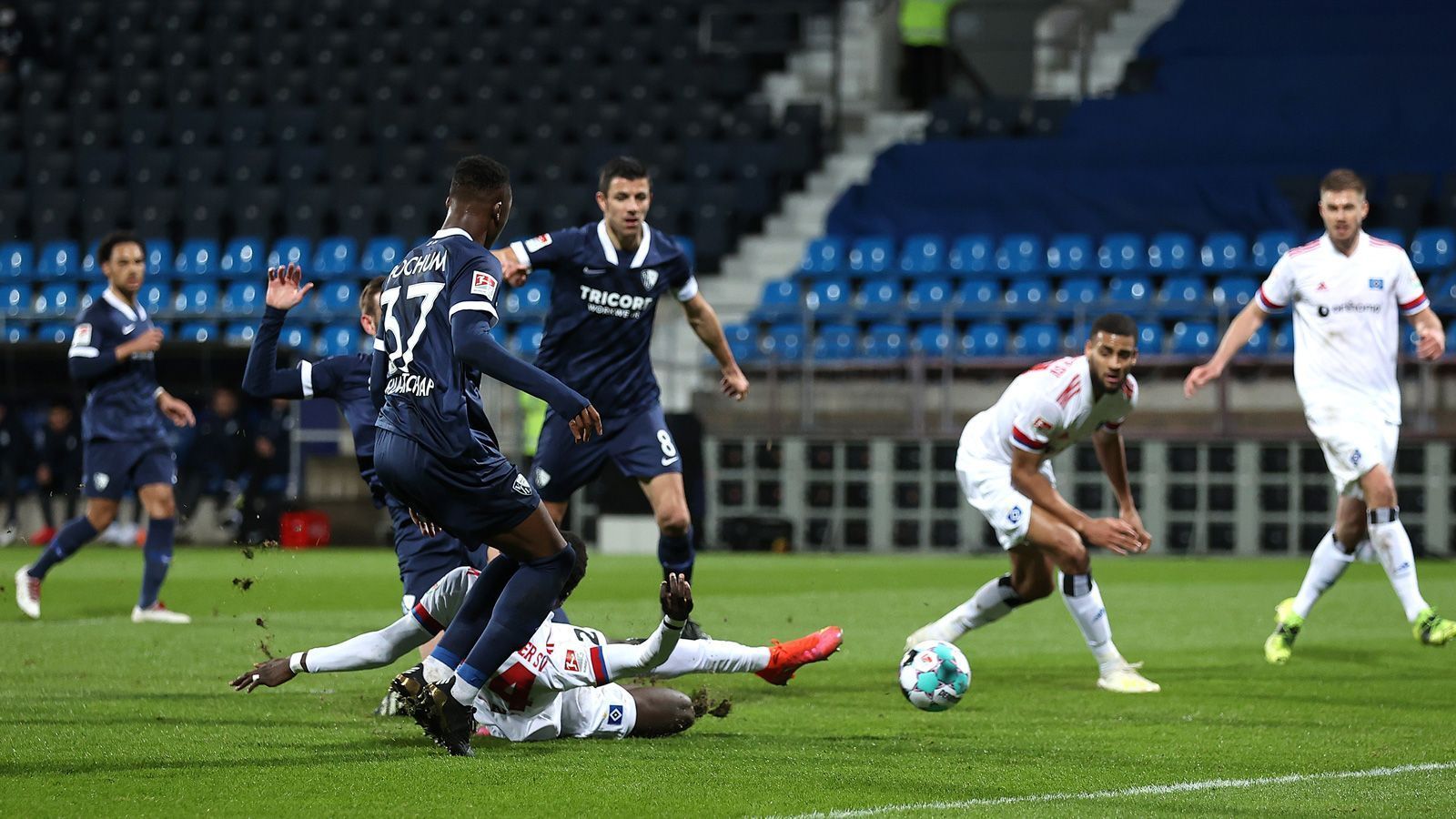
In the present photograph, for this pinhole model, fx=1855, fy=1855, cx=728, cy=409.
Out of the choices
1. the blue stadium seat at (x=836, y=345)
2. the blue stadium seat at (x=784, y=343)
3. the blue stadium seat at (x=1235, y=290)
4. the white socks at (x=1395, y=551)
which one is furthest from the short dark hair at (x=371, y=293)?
the blue stadium seat at (x=1235, y=290)

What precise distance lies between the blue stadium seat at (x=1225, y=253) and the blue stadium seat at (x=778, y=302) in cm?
477

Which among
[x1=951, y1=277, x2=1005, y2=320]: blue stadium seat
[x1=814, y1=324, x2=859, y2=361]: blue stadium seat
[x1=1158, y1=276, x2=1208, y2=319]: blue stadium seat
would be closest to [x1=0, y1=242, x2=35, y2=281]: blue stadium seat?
[x1=814, y1=324, x2=859, y2=361]: blue stadium seat

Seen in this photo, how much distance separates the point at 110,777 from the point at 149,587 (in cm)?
605

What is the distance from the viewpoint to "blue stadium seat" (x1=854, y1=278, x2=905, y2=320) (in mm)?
20781

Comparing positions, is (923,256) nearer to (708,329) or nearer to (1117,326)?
(708,329)

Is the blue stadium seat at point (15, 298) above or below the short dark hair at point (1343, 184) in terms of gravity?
below

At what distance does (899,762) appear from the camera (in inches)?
230

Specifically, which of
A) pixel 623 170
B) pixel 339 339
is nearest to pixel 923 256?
pixel 339 339

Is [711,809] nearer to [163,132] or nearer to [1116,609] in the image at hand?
[1116,609]

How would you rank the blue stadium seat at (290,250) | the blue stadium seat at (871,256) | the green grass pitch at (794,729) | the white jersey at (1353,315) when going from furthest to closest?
the blue stadium seat at (290,250), the blue stadium seat at (871,256), the white jersey at (1353,315), the green grass pitch at (794,729)

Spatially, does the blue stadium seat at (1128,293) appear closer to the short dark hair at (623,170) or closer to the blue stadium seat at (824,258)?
the blue stadium seat at (824,258)

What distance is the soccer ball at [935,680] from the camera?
6961 millimetres

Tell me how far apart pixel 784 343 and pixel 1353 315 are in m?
11.9

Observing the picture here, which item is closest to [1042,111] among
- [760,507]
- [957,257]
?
[957,257]
